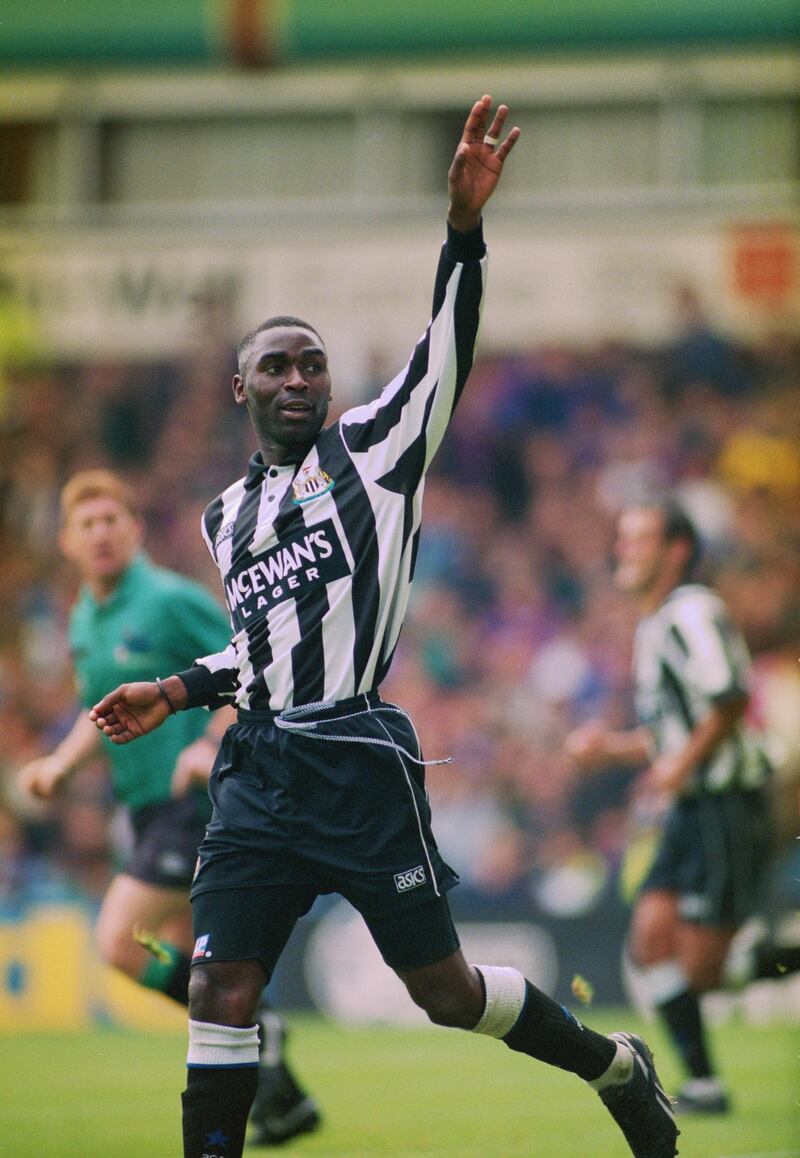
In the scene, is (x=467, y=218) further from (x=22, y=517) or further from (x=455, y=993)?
(x=22, y=517)

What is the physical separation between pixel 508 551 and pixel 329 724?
32.8 feet

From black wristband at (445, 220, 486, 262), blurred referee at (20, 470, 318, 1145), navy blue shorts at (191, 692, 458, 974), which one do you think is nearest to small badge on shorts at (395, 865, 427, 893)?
navy blue shorts at (191, 692, 458, 974)

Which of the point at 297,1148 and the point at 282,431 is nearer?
the point at 282,431

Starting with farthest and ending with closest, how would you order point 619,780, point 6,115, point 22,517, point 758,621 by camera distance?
point 6,115, point 22,517, point 758,621, point 619,780

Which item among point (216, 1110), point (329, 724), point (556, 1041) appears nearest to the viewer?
point (216, 1110)

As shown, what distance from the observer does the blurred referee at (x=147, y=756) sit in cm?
629

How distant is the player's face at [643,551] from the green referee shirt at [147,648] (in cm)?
203

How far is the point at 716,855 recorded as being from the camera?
7258 mm

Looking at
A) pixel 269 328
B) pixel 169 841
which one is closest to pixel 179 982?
pixel 169 841

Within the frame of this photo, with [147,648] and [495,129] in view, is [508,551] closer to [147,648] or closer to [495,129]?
[147,648]

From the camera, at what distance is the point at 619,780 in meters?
12.5

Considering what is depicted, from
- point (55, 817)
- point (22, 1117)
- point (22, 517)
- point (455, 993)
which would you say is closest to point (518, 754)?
point (55, 817)

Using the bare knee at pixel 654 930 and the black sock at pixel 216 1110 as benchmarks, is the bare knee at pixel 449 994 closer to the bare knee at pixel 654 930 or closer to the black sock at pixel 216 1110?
the black sock at pixel 216 1110

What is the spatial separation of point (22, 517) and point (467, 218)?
11.5m
